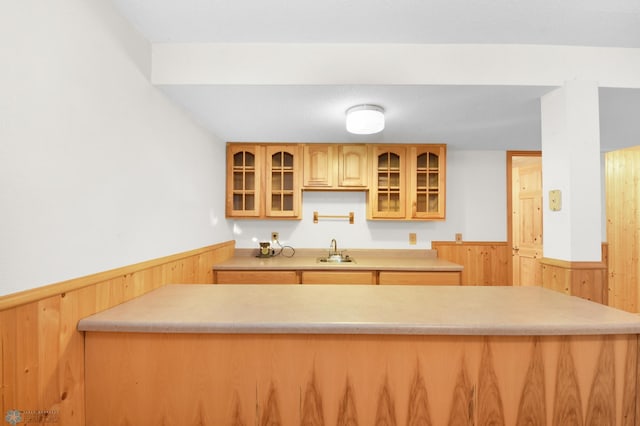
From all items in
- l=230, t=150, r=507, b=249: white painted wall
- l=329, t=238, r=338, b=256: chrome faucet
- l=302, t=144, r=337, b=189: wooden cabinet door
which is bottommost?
l=329, t=238, r=338, b=256: chrome faucet

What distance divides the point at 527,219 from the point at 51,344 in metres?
5.21

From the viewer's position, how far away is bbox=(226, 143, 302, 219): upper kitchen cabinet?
2988mm

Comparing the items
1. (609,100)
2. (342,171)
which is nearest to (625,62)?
(609,100)

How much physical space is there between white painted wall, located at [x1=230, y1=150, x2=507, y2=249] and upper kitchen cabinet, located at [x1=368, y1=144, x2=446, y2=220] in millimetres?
294

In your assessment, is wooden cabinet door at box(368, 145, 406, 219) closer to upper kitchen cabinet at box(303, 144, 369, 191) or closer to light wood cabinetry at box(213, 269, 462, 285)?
upper kitchen cabinet at box(303, 144, 369, 191)

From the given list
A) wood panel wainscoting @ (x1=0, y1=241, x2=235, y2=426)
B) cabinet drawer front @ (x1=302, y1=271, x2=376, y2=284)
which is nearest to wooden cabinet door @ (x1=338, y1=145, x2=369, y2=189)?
cabinet drawer front @ (x1=302, y1=271, x2=376, y2=284)

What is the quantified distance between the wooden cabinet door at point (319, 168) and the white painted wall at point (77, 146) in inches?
54.7

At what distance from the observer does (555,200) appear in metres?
1.74

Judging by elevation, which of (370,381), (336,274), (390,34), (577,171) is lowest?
(370,381)

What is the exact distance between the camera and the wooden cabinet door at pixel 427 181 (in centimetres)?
299

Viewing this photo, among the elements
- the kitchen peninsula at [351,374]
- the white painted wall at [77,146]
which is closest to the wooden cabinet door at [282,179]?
the white painted wall at [77,146]

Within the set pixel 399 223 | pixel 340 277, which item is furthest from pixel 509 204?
pixel 340 277

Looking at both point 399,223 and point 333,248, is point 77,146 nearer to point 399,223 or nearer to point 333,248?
point 333,248

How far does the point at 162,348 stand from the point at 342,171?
2248 millimetres
